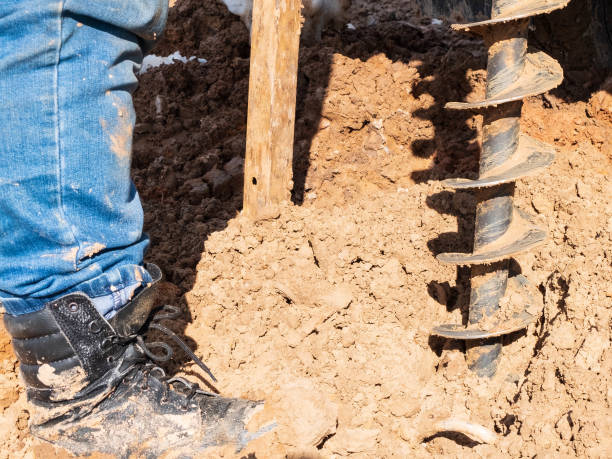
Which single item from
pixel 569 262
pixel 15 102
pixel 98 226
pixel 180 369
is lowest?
pixel 180 369

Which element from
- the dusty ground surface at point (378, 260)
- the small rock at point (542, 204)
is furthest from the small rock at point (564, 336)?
the small rock at point (542, 204)

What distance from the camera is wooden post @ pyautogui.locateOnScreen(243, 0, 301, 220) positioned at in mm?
2686

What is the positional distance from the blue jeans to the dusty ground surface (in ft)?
2.24

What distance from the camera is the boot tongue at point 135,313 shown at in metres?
1.90

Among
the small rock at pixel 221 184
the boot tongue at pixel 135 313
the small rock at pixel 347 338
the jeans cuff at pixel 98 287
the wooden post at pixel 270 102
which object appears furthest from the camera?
the small rock at pixel 221 184

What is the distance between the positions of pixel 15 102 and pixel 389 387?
4.57 ft

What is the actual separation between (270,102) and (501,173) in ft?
3.34

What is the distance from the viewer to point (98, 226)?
1.81 meters

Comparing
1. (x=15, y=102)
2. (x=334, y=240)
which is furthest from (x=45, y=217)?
(x=334, y=240)

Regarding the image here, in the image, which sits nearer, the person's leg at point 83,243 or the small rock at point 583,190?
the person's leg at point 83,243

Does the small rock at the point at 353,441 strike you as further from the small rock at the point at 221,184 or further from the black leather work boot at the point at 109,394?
the small rock at the point at 221,184

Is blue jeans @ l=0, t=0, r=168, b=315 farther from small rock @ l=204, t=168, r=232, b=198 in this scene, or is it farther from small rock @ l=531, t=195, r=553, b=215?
small rock @ l=531, t=195, r=553, b=215

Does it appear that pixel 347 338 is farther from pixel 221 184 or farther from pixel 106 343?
pixel 221 184

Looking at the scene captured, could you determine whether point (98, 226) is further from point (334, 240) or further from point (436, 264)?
A: point (436, 264)
